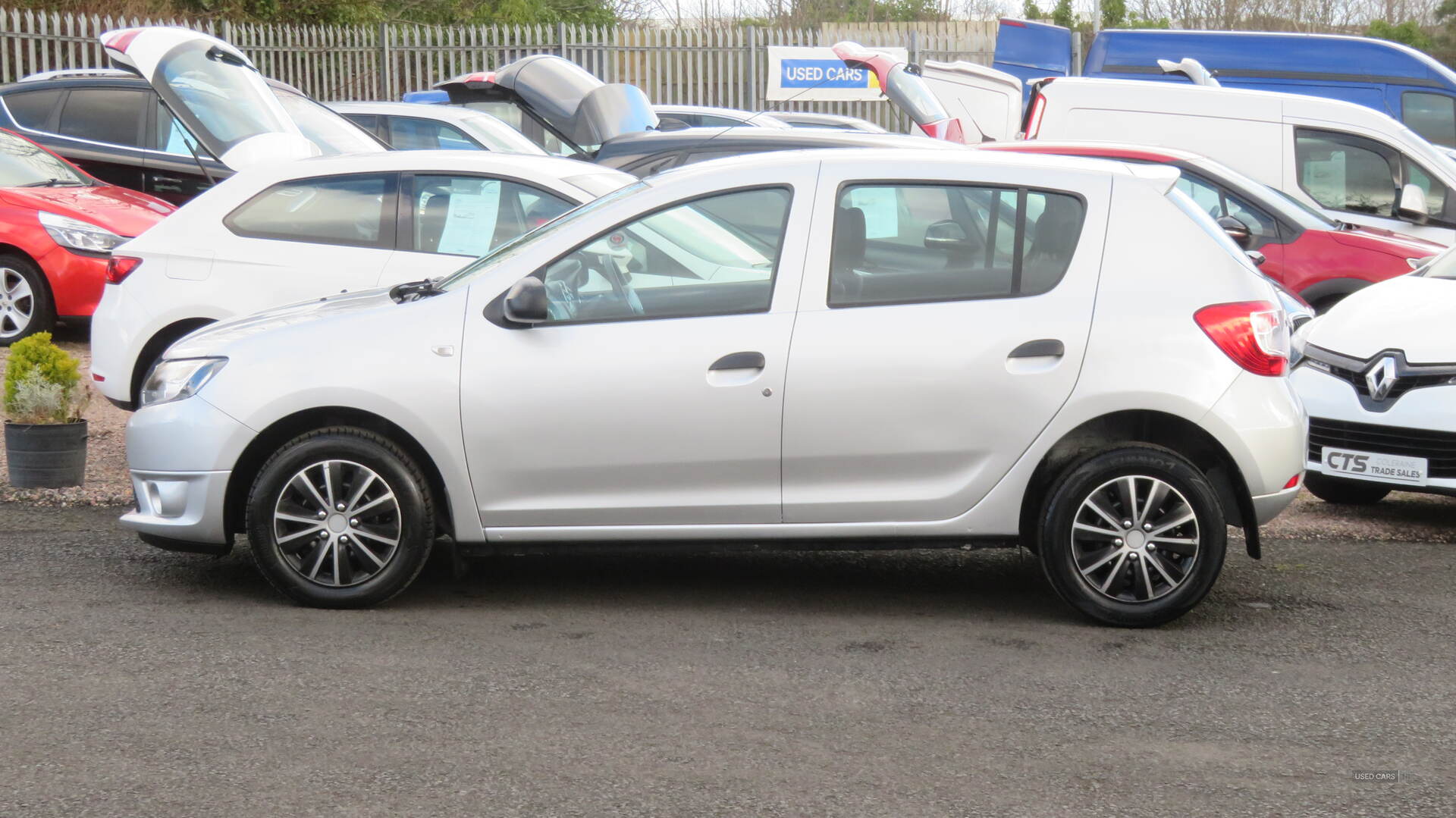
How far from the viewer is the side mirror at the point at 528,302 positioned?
211 inches

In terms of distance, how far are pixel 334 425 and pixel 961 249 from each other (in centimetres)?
231

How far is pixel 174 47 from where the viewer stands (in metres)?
9.32

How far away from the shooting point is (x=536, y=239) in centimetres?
576

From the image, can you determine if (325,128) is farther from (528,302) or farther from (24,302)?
(528,302)

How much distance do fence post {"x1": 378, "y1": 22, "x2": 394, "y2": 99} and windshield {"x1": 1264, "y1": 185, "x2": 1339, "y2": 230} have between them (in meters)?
15.9

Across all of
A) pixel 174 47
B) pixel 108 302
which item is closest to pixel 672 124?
pixel 174 47

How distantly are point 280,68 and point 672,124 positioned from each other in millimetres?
8572

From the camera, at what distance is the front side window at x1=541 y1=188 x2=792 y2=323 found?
5465 millimetres

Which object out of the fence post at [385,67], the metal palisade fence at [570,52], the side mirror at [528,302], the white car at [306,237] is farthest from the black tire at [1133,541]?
the fence post at [385,67]

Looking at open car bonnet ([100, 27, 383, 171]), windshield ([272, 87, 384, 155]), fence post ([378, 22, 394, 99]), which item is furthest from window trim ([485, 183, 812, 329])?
fence post ([378, 22, 394, 99])

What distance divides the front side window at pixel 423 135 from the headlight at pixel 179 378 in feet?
27.2

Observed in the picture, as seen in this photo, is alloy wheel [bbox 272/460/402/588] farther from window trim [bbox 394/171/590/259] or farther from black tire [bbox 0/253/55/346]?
black tire [bbox 0/253/55/346]

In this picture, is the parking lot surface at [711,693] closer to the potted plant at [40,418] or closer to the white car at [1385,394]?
the white car at [1385,394]

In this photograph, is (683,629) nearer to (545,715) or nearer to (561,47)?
(545,715)
